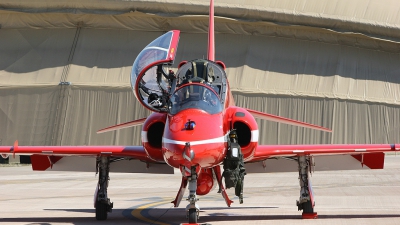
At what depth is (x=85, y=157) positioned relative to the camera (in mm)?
14398

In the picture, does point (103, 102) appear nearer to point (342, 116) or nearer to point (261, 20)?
point (261, 20)

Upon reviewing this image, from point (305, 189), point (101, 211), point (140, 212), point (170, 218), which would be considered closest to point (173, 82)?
point (170, 218)

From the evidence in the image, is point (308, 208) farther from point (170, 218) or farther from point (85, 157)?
point (85, 157)

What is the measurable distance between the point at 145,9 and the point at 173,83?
1170 inches

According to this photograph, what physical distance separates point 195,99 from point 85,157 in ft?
14.9

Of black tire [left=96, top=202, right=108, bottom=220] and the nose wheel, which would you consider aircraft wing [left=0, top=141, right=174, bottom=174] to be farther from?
the nose wheel

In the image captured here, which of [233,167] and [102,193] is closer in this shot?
[233,167]

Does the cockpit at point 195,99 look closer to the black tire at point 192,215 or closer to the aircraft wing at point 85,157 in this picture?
the black tire at point 192,215

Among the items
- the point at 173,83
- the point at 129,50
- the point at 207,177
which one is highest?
the point at 129,50

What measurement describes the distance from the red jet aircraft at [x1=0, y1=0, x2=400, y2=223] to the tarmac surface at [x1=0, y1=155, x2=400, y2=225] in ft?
3.15

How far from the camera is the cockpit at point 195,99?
10606 millimetres

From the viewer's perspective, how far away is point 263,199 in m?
18.6

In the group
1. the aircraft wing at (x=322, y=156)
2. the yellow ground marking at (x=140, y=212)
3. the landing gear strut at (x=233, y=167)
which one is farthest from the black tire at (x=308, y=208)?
the landing gear strut at (x=233, y=167)

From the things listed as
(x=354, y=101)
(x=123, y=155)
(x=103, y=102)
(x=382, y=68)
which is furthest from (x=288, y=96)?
(x=123, y=155)
